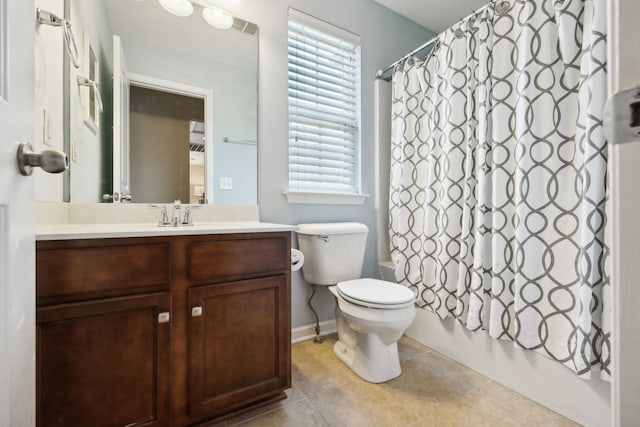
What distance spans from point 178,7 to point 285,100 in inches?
29.3

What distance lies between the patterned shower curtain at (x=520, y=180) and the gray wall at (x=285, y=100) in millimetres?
449

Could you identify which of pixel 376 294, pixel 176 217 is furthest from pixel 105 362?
pixel 376 294

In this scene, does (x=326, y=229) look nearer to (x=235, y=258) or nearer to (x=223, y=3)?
(x=235, y=258)

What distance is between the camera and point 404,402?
1318 millimetres

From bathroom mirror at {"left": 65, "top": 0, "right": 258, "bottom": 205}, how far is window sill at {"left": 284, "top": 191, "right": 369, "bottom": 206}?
0.26 meters

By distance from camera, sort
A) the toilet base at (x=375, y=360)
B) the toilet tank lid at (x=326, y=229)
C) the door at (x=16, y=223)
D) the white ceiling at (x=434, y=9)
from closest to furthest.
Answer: the door at (x=16, y=223) → the toilet base at (x=375, y=360) → the toilet tank lid at (x=326, y=229) → the white ceiling at (x=434, y=9)

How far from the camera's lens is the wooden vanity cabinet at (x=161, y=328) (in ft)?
2.86

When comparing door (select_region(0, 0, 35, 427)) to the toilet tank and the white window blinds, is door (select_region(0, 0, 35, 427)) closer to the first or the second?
the toilet tank

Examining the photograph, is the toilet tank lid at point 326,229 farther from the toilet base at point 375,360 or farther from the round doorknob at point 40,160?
the round doorknob at point 40,160

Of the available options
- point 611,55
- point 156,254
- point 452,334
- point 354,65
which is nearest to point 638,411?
point 611,55

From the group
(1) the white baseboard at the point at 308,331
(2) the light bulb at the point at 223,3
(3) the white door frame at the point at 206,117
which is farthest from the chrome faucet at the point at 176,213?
(2) the light bulb at the point at 223,3

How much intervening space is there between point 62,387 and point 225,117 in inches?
54.4

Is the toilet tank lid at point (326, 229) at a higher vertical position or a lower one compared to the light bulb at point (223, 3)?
lower

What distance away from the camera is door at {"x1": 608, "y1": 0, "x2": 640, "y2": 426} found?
258mm
